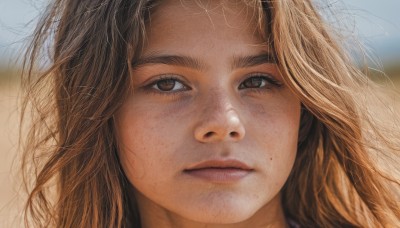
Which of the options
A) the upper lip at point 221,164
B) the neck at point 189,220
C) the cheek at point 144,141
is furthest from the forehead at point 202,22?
the neck at point 189,220

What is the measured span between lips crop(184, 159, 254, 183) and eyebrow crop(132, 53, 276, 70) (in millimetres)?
272

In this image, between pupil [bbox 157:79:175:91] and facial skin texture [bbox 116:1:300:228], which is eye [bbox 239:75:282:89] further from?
pupil [bbox 157:79:175:91]

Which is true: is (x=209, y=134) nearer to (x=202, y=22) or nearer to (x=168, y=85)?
(x=168, y=85)

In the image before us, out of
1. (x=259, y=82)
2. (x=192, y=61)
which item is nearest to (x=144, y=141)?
(x=192, y=61)

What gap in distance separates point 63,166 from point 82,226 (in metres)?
0.23

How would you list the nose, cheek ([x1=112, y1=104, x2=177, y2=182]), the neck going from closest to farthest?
1. the nose
2. cheek ([x1=112, y1=104, x2=177, y2=182])
3. the neck

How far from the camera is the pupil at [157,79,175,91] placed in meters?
2.58

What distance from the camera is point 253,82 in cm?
259

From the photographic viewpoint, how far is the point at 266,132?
2.55 m

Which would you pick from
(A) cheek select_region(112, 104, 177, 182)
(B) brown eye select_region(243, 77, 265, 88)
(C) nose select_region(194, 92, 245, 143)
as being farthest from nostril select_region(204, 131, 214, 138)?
(B) brown eye select_region(243, 77, 265, 88)

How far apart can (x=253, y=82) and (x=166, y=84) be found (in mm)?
255

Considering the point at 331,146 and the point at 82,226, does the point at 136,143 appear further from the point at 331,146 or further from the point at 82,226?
the point at 331,146

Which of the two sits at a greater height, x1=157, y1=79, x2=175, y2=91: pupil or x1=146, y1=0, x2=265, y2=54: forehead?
x1=146, y1=0, x2=265, y2=54: forehead

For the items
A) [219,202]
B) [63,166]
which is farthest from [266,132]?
[63,166]
